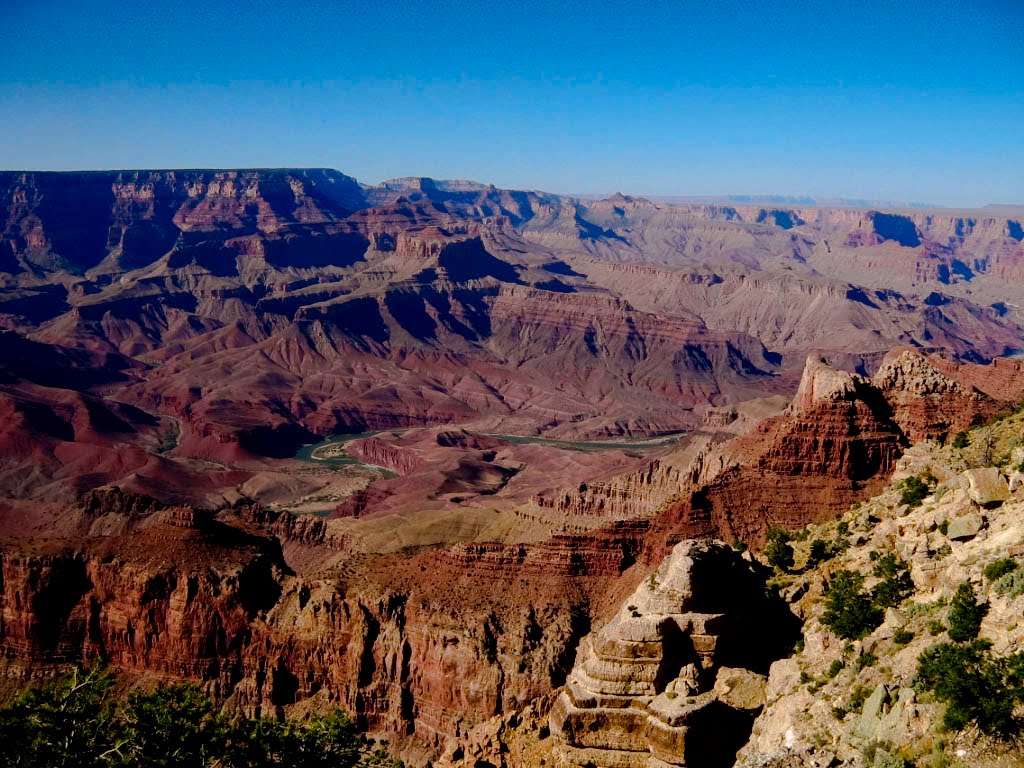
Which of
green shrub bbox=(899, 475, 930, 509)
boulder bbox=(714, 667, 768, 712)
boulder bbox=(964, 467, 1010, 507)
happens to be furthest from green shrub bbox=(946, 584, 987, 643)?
green shrub bbox=(899, 475, 930, 509)

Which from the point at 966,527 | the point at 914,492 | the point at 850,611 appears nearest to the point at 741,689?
the point at 850,611

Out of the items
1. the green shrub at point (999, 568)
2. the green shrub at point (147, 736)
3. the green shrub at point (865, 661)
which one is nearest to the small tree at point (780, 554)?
the green shrub at point (865, 661)

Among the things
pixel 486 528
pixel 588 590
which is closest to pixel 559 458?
pixel 486 528

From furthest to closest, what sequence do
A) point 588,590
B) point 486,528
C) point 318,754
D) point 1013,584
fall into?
point 486,528 → point 588,590 → point 318,754 → point 1013,584

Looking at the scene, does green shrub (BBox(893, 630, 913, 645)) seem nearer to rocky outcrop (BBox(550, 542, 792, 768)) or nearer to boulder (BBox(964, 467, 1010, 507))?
rocky outcrop (BBox(550, 542, 792, 768))

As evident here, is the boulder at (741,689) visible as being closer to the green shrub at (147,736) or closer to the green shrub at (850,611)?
the green shrub at (850,611)

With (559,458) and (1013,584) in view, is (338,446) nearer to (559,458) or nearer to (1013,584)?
(559,458)

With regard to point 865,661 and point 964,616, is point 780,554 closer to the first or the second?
point 865,661
